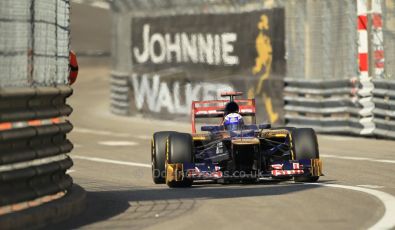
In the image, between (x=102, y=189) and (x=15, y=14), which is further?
(x=102, y=189)

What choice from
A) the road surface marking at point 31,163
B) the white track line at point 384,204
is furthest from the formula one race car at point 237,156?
the road surface marking at point 31,163

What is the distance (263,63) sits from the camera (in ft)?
93.5

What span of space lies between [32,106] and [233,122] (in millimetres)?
5177

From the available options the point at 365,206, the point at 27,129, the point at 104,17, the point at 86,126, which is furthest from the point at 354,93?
the point at 104,17

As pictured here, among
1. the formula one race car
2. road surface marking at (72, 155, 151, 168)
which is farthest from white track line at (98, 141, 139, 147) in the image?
the formula one race car

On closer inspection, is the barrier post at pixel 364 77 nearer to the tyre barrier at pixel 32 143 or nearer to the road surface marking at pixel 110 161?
the road surface marking at pixel 110 161

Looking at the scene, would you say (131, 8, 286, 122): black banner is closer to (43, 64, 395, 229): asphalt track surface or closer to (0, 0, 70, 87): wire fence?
(43, 64, 395, 229): asphalt track surface

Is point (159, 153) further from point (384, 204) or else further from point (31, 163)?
point (31, 163)

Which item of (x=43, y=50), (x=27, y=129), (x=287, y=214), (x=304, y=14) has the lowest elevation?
(x=287, y=214)

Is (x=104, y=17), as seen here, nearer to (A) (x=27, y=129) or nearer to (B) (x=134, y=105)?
(B) (x=134, y=105)

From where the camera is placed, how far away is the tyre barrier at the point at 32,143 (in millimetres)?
11328

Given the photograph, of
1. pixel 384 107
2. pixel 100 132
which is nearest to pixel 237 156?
pixel 384 107

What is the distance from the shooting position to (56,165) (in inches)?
488

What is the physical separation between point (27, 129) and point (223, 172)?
A: 4399 mm
